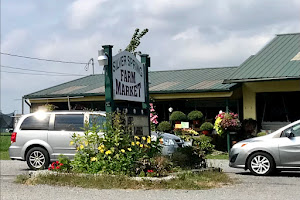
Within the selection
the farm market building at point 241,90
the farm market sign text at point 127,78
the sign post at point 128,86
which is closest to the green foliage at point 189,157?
the sign post at point 128,86

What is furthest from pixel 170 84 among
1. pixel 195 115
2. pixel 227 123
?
pixel 227 123

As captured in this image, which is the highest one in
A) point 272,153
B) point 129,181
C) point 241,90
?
point 241,90

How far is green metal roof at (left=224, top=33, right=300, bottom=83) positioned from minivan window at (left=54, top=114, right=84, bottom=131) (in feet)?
29.5

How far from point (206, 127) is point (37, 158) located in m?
10.2

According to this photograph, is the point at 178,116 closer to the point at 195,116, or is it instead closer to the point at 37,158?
the point at 195,116

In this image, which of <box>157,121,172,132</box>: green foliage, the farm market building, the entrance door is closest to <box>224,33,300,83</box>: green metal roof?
the farm market building

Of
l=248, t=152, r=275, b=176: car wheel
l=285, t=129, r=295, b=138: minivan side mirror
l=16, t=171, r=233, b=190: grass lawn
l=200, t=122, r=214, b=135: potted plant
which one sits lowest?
l=16, t=171, r=233, b=190: grass lawn

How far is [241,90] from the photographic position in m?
25.4

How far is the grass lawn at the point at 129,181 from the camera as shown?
438 inches

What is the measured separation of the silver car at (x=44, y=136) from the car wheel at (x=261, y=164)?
5044mm

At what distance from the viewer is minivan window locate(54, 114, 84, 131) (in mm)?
16141

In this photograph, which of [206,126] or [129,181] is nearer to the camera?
[129,181]

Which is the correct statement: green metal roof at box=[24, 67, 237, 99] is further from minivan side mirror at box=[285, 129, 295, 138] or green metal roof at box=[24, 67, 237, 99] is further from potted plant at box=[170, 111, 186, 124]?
minivan side mirror at box=[285, 129, 295, 138]

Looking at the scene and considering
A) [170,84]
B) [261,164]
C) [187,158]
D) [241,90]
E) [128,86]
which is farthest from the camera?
[170,84]
